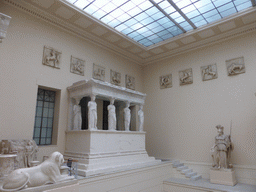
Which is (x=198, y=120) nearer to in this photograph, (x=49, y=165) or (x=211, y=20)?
(x=211, y=20)

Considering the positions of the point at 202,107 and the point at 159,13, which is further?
the point at 202,107

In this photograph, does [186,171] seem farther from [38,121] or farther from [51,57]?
[51,57]

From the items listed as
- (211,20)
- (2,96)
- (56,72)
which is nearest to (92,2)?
(56,72)

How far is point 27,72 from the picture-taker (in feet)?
24.6

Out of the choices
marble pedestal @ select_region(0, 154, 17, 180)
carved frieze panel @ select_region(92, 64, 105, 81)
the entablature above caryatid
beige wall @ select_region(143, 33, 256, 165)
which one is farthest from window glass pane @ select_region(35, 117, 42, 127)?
beige wall @ select_region(143, 33, 256, 165)

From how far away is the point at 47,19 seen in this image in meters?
8.35

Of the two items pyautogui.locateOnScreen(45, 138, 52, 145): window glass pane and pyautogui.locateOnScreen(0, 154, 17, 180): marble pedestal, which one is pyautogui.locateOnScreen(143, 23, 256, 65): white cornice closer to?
pyautogui.locateOnScreen(45, 138, 52, 145): window glass pane

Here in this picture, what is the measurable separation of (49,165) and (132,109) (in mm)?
7670

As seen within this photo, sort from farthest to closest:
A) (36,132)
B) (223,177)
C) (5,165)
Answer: (36,132) → (223,177) → (5,165)

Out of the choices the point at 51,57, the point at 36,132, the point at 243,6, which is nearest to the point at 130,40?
the point at 51,57

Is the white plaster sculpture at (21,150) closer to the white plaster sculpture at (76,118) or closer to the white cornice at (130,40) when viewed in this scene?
the white plaster sculpture at (76,118)

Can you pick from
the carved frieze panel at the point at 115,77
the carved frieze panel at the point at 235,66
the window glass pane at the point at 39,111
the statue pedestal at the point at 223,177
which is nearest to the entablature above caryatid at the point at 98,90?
the window glass pane at the point at 39,111

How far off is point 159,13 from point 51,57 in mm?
5144

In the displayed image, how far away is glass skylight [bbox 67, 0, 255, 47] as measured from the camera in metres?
8.05
